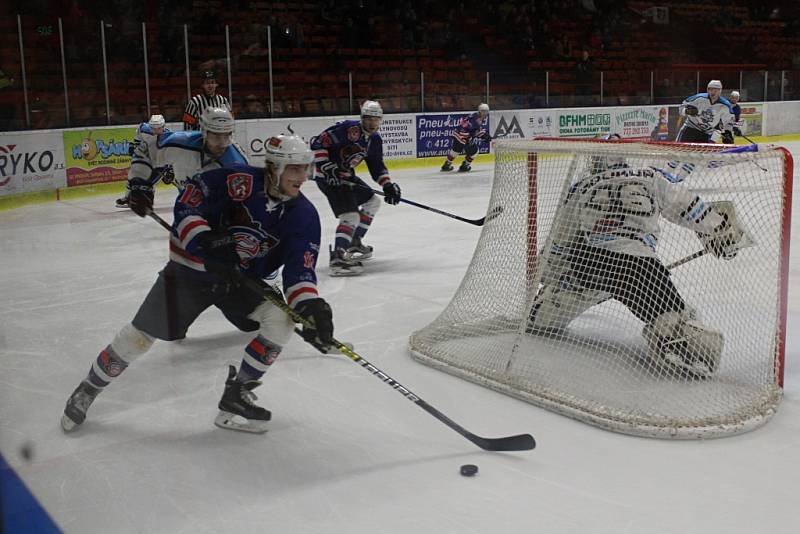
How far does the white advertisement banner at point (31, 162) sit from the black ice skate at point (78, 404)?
181 centimetres

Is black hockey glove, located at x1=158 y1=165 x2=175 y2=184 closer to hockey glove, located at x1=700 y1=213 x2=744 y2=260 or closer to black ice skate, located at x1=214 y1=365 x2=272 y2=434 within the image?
black ice skate, located at x1=214 y1=365 x2=272 y2=434

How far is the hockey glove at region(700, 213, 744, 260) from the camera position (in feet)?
8.58

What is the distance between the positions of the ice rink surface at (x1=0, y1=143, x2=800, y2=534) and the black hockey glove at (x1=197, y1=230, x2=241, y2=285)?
1.46 ft

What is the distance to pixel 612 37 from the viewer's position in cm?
847

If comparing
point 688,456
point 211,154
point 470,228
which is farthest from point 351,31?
→ point 688,456

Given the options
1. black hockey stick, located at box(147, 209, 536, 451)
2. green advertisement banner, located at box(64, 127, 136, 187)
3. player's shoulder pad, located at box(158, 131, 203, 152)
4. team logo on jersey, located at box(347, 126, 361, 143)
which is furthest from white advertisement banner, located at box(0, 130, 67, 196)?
black hockey stick, located at box(147, 209, 536, 451)

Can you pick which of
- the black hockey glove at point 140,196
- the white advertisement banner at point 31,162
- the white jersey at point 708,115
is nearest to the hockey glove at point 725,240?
the black hockey glove at point 140,196

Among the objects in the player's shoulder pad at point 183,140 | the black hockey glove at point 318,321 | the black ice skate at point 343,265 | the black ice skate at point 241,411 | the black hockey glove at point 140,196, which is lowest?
the black ice skate at point 241,411

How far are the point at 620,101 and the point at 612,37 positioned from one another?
2.65 meters

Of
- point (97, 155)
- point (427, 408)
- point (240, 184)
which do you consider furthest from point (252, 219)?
point (97, 155)

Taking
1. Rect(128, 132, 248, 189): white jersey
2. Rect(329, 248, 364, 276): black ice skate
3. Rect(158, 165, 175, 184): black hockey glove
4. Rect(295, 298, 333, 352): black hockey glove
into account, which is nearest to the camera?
Rect(295, 298, 333, 352): black hockey glove

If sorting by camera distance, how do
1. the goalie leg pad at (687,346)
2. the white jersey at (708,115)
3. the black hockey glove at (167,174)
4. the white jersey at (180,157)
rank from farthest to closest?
the white jersey at (708,115) < the black hockey glove at (167,174) < the white jersey at (180,157) < the goalie leg pad at (687,346)

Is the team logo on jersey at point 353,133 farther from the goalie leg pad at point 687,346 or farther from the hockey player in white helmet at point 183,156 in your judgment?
the goalie leg pad at point 687,346

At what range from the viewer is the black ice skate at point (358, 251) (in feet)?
15.5
